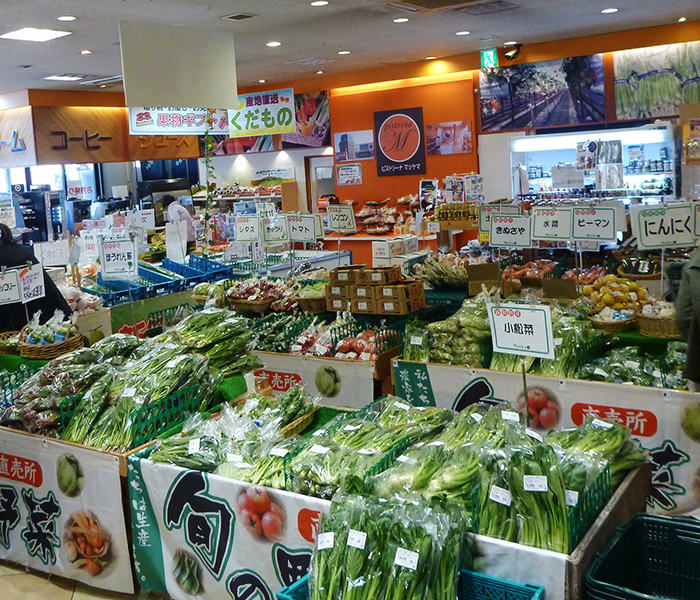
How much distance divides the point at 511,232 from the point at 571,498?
3633 mm

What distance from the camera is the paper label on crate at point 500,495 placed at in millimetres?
2197

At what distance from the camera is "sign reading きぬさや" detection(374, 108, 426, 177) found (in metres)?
10.9

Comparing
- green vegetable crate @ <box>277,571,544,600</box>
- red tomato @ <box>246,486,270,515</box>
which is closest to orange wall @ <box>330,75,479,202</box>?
red tomato @ <box>246,486,270,515</box>

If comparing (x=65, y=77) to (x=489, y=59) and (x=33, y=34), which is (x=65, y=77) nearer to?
(x=33, y=34)

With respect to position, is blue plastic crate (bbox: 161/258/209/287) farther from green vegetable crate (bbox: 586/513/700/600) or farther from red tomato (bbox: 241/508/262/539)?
green vegetable crate (bbox: 586/513/700/600)

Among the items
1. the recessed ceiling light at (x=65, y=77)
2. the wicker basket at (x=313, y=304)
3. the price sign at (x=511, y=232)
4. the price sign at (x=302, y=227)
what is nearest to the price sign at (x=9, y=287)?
the wicker basket at (x=313, y=304)

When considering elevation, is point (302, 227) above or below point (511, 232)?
above

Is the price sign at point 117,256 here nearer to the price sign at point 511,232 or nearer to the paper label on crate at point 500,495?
the price sign at point 511,232

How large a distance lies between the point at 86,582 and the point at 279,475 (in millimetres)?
1310

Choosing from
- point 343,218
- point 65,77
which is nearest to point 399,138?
point 343,218

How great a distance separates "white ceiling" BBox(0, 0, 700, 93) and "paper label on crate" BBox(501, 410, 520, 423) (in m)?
4.75

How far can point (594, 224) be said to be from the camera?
5.08 m

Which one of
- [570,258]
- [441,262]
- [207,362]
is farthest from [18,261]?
[570,258]

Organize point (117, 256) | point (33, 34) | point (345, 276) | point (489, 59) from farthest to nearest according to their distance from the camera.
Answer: point (489, 59)
point (33, 34)
point (117, 256)
point (345, 276)
